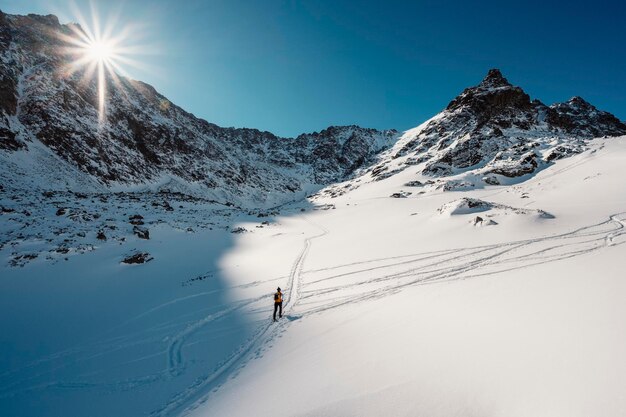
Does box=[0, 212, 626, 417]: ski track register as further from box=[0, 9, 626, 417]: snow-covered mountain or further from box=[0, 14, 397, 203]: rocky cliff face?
box=[0, 14, 397, 203]: rocky cliff face

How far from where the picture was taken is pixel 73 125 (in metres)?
61.1

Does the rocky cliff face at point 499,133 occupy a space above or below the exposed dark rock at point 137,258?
above

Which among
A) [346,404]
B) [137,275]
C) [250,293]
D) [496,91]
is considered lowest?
[346,404]

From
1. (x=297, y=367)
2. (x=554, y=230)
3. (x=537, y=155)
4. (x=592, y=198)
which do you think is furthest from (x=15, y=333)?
(x=537, y=155)

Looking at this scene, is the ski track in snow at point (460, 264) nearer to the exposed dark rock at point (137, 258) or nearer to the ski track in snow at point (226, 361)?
the ski track in snow at point (226, 361)

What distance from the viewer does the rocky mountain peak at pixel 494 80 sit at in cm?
11362

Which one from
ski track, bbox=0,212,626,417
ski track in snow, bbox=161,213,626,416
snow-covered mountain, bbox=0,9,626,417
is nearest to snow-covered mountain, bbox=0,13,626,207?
snow-covered mountain, bbox=0,9,626,417

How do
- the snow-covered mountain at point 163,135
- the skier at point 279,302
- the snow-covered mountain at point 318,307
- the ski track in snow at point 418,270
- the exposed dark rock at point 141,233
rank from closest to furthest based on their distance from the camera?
1. the snow-covered mountain at point 318,307
2. the ski track in snow at point 418,270
3. the skier at point 279,302
4. the exposed dark rock at point 141,233
5. the snow-covered mountain at point 163,135

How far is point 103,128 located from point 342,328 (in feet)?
261

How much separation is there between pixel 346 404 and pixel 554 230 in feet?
71.0

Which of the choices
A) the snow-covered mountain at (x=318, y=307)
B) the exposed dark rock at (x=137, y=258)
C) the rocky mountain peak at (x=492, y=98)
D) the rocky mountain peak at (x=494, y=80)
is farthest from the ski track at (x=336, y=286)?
the rocky mountain peak at (x=494, y=80)

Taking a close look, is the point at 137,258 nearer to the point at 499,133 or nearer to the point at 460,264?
the point at 460,264

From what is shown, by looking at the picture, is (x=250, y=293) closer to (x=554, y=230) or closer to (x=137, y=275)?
(x=137, y=275)

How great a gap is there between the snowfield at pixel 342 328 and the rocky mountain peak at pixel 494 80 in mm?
109919
